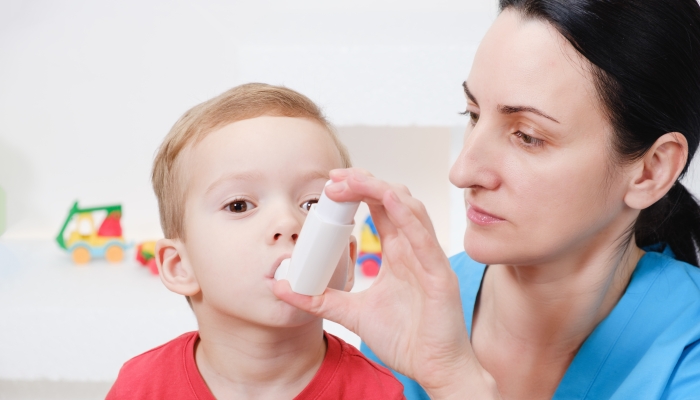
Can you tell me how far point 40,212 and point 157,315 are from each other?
1130 mm

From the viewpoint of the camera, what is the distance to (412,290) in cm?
103

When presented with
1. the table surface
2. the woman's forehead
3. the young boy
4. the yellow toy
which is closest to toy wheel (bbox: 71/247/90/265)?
the table surface

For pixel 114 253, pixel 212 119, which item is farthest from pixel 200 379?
pixel 114 253

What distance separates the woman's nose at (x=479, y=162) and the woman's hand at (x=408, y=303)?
183mm

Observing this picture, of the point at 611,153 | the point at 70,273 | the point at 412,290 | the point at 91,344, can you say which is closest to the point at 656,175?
the point at 611,153

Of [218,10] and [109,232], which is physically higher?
[218,10]

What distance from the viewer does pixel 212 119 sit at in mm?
1092

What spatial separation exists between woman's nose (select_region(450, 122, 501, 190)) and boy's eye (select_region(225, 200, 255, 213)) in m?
0.32

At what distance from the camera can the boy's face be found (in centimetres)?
99

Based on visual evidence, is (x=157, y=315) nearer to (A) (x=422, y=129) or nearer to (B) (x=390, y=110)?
(B) (x=390, y=110)

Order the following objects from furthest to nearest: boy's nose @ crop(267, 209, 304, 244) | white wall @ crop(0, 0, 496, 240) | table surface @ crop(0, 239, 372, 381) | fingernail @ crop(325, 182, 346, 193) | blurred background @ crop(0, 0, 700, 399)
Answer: white wall @ crop(0, 0, 496, 240)
blurred background @ crop(0, 0, 700, 399)
table surface @ crop(0, 239, 372, 381)
boy's nose @ crop(267, 209, 304, 244)
fingernail @ crop(325, 182, 346, 193)

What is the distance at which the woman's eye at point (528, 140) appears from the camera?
1.12m

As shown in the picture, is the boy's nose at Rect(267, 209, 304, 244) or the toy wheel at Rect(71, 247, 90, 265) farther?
A: the toy wheel at Rect(71, 247, 90, 265)

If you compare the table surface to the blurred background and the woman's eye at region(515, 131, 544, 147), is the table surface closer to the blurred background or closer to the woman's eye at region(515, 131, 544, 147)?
the blurred background
